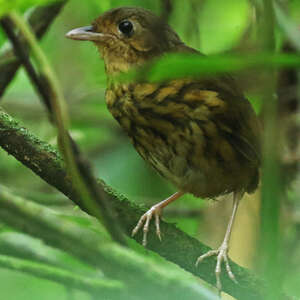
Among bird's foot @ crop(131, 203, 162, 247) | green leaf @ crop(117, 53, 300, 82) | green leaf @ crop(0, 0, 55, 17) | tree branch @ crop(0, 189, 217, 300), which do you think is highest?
green leaf @ crop(0, 0, 55, 17)

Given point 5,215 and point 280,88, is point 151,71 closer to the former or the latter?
point 5,215

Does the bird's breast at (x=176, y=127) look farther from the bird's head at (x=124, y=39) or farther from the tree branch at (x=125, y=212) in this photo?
the tree branch at (x=125, y=212)

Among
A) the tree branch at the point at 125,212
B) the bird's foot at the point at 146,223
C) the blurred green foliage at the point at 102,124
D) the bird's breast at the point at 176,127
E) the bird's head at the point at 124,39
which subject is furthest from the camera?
the blurred green foliage at the point at 102,124

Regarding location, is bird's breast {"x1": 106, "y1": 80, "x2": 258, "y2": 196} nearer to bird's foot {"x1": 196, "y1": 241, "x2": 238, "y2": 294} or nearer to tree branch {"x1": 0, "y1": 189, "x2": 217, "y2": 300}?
bird's foot {"x1": 196, "y1": 241, "x2": 238, "y2": 294}

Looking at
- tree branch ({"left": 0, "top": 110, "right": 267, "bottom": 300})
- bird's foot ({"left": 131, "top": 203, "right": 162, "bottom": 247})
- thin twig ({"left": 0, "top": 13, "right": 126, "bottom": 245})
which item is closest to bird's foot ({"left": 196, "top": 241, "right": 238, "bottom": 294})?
tree branch ({"left": 0, "top": 110, "right": 267, "bottom": 300})

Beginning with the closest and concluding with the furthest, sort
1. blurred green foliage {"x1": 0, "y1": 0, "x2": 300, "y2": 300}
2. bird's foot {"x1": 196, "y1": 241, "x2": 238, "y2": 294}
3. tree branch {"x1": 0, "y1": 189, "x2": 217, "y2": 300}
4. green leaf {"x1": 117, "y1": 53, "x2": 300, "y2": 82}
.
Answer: green leaf {"x1": 117, "y1": 53, "x2": 300, "y2": 82}
tree branch {"x1": 0, "y1": 189, "x2": 217, "y2": 300}
bird's foot {"x1": 196, "y1": 241, "x2": 238, "y2": 294}
blurred green foliage {"x1": 0, "y1": 0, "x2": 300, "y2": 300}

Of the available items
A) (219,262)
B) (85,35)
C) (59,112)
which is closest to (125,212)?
(219,262)

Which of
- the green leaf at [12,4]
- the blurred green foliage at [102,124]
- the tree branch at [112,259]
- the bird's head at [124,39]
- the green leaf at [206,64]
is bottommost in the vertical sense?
the blurred green foliage at [102,124]

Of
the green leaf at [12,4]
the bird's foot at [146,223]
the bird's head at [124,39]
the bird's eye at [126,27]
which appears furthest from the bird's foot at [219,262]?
the green leaf at [12,4]
